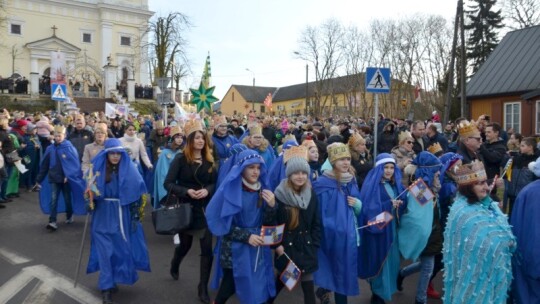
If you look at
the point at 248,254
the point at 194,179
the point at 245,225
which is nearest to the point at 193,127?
the point at 194,179

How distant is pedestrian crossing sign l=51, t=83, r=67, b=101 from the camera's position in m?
17.1

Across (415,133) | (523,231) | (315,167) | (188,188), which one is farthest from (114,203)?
(415,133)

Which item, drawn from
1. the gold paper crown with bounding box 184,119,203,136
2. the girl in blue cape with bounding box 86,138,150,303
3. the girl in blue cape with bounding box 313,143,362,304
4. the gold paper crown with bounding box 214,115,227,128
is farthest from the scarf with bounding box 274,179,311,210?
the gold paper crown with bounding box 214,115,227,128

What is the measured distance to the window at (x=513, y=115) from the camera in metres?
24.4

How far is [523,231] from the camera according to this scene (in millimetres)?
3904

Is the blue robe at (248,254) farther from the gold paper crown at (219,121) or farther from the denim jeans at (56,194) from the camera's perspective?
the denim jeans at (56,194)

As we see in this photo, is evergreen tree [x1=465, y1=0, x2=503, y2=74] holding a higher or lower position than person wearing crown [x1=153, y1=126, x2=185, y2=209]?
higher

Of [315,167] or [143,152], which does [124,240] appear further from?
[143,152]

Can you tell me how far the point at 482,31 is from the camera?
44781 millimetres

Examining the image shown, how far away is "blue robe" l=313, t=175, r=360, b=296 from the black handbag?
153 cm

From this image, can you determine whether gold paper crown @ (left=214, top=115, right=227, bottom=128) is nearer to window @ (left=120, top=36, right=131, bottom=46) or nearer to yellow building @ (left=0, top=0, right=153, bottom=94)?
yellow building @ (left=0, top=0, right=153, bottom=94)

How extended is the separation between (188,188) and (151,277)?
5.26 ft

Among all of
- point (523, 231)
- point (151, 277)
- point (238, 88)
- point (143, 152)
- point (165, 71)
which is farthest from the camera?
point (238, 88)

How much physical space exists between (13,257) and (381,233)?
550 cm
